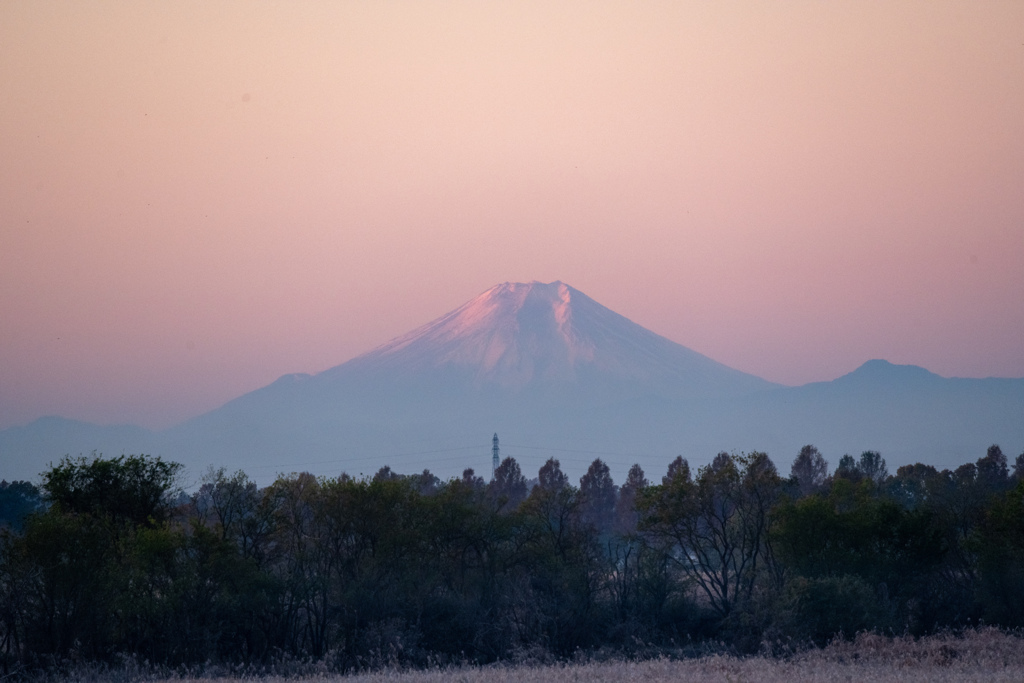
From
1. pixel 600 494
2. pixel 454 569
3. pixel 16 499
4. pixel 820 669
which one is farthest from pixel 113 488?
pixel 600 494

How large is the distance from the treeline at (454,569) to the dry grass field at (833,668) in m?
2.99

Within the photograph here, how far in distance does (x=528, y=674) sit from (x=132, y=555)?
45.7 feet

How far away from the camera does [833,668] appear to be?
23.1 m

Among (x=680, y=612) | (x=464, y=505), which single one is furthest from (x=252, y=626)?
(x=680, y=612)

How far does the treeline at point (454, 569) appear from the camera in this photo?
2880cm

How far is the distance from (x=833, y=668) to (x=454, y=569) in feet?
51.2

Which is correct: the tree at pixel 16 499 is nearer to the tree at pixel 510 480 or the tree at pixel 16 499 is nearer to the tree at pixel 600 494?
the tree at pixel 510 480

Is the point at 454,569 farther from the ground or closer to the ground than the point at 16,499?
closer to the ground

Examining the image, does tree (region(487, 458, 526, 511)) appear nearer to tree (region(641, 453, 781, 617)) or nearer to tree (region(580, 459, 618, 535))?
tree (region(580, 459, 618, 535))

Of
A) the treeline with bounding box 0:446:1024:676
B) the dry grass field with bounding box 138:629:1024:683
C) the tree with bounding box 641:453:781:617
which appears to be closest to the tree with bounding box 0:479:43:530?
the treeline with bounding box 0:446:1024:676

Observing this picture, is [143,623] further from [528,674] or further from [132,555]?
[528,674]

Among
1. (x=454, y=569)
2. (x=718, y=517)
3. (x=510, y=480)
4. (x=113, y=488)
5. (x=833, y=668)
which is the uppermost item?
(x=113, y=488)

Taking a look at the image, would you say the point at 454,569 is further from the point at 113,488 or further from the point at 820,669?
the point at 820,669

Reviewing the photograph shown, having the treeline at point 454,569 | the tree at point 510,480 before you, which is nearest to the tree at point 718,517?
the treeline at point 454,569
